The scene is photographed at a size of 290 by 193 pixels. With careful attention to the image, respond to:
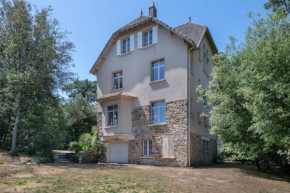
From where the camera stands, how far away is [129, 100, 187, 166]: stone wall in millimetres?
16359

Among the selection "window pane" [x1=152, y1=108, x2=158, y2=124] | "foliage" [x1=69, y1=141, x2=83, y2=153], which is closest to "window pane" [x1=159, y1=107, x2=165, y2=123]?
"window pane" [x1=152, y1=108, x2=158, y2=124]

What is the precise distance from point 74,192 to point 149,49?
43.3 ft

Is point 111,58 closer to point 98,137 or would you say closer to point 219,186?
point 98,137

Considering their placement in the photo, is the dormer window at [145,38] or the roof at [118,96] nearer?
the roof at [118,96]

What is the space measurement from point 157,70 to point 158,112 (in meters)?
3.15

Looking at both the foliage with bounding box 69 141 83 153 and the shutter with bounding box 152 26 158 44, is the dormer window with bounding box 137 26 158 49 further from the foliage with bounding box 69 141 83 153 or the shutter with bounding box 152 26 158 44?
the foliage with bounding box 69 141 83 153

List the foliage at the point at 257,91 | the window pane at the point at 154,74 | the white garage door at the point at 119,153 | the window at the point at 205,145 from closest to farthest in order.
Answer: the foliage at the point at 257,91 < the window pane at the point at 154,74 < the white garage door at the point at 119,153 < the window at the point at 205,145

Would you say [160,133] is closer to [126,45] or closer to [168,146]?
[168,146]

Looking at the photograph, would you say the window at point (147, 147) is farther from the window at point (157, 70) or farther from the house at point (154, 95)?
the window at point (157, 70)

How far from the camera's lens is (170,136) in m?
16.8

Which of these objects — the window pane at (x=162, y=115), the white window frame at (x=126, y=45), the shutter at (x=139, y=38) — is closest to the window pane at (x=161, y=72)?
the window pane at (x=162, y=115)

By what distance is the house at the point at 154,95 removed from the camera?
1680 centimetres

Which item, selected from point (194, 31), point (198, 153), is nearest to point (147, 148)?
point (198, 153)

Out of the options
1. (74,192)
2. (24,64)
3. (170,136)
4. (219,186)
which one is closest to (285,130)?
(219,186)
